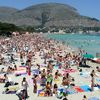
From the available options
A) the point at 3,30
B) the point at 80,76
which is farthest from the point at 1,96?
the point at 3,30

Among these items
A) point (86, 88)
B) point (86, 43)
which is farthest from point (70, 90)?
point (86, 43)

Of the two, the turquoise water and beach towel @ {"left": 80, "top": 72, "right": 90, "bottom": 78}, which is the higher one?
beach towel @ {"left": 80, "top": 72, "right": 90, "bottom": 78}

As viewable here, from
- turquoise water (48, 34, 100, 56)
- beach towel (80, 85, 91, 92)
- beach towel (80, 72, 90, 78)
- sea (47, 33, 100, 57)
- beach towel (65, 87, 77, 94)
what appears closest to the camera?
beach towel (65, 87, 77, 94)

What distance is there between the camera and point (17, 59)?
1149 inches

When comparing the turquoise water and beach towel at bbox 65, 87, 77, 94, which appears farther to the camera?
the turquoise water

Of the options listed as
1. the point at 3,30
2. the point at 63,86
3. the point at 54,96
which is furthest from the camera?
the point at 3,30

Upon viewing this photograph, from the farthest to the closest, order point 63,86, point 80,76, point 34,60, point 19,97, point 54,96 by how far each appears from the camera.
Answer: point 34,60, point 80,76, point 63,86, point 54,96, point 19,97

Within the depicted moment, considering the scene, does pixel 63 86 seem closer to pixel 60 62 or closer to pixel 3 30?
pixel 60 62

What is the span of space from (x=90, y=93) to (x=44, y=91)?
2505 millimetres

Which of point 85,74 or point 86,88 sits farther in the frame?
point 85,74

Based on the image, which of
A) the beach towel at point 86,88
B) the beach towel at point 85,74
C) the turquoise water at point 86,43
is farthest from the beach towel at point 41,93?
the turquoise water at point 86,43

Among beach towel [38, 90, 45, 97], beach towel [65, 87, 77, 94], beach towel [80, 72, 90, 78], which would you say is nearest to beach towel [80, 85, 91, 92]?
beach towel [65, 87, 77, 94]

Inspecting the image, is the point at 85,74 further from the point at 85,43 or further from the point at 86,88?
the point at 85,43

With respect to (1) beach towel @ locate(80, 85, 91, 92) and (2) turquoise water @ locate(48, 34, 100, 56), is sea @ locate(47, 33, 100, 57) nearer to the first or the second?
(2) turquoise water @ locate(48, 34, 100, 56)
